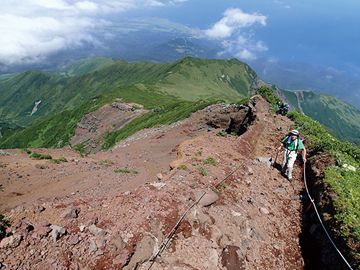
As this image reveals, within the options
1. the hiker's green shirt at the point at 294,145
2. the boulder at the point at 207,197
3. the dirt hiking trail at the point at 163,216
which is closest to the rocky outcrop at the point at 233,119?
the dirt hiking trail at the point at 163,216

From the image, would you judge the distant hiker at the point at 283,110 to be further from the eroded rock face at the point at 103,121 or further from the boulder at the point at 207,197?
the eroded rock face at the point at 103,121

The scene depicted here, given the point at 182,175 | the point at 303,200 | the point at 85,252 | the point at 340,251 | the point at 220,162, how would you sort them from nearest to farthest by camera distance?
1. the point at 85,252
2. the point at 340,251
3. the point at 182,175
4. the point at 303,200
5. the point at 220,162

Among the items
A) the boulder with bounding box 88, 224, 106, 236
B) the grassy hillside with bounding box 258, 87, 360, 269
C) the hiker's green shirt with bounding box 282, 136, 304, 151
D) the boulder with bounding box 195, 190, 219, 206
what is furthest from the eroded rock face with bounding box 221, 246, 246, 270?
the hiker's green shirt with bounding box 282, 136, 304, 151

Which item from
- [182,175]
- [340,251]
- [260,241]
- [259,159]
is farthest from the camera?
[259,159]

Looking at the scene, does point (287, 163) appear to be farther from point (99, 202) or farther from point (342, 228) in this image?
point (99, 202)

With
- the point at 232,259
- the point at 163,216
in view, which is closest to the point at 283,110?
the point at 232,259

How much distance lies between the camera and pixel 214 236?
17.7 m

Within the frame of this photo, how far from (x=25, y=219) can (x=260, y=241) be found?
1067 centimetres

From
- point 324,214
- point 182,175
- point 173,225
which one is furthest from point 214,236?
point 324,214

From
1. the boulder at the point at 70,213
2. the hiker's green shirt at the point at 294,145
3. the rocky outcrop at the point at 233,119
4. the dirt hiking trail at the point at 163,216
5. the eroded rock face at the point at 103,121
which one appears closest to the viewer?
the dirt hiking trail at the point at 163,216

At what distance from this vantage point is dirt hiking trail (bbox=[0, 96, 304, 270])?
14.7 meters

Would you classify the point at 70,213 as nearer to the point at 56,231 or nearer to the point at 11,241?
the point at 56,231

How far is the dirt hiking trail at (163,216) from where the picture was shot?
1473 cm

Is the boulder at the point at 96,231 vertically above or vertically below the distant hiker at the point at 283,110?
above
